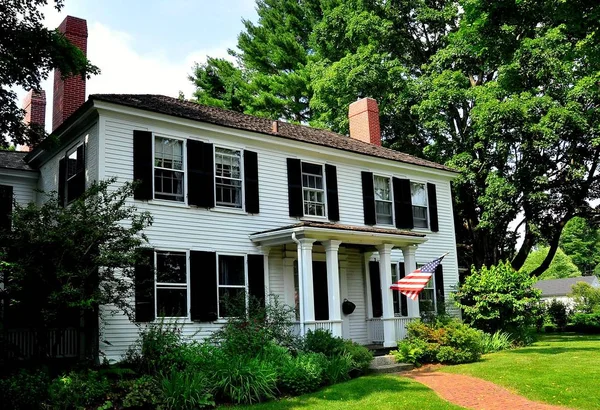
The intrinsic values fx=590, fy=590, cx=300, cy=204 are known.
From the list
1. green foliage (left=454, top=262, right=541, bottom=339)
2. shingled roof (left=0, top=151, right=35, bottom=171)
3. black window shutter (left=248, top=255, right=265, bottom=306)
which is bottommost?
green foliage (left=454, top=262, right=541, bottom=339)

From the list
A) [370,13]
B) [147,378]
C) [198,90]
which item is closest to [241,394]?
[147,378]

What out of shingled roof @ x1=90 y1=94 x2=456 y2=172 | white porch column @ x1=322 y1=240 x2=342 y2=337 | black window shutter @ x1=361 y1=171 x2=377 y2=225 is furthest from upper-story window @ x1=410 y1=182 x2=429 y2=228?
white porch column @ x1=322 y1=240 x2=342 y2=337

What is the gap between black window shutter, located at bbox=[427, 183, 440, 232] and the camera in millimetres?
20953

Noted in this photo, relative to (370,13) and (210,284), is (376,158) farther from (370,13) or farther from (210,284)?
(370,13)

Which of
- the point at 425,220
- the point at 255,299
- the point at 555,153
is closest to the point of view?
the point at 255,299

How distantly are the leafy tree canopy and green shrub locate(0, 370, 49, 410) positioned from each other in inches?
644

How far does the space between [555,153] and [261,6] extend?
70.4 ft

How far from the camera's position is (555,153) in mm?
24672

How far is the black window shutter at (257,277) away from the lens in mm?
15555

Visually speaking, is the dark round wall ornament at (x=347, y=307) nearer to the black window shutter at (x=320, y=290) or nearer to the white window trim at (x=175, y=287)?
the black window shutter at (x=320, y=290)

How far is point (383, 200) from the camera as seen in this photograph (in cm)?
1967

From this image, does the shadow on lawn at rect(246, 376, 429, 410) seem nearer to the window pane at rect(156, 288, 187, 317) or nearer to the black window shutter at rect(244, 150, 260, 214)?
the window pane at rect(156, 288, 187, 317)

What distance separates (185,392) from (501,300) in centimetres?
1164

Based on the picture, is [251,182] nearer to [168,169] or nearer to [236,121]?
[236,121]
